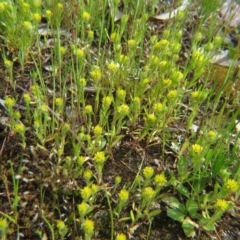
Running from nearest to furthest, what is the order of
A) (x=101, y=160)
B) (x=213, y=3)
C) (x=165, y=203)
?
(x=101, y=160), (x=165, y=203), (x=213, y=3)

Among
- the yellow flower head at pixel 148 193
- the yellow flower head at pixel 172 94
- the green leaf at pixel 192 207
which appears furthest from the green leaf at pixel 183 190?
the yellow flower head at pixel 172 94

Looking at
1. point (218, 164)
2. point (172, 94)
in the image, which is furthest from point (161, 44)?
point (218, 164)

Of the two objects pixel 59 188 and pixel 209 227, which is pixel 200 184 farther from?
pixel 59 188

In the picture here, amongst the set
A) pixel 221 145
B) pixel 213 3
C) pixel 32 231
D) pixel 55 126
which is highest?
pixel 213 3

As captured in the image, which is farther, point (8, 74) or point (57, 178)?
point (8, 74)

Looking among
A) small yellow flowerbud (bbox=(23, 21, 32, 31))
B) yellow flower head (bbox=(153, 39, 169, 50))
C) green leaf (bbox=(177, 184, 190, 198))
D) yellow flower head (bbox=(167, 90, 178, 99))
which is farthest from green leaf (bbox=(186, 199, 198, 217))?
small yellow flowerbud (bbox=(23, 21, 32, 31))

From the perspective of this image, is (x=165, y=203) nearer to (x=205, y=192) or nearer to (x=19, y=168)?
(x=205, y=192)

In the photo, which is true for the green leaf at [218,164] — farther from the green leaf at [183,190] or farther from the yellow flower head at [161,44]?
the yellow flower head at [161,44]

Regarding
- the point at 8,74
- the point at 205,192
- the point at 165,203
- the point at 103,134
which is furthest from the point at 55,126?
the point at 205,192

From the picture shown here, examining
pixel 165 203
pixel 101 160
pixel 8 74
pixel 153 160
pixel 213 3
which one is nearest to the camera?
pixel 101 160
